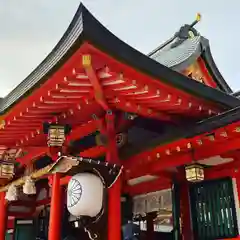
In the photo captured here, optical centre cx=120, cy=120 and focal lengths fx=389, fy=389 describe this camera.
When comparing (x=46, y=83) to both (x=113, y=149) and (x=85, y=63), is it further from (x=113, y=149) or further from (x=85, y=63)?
(x=113, y=149)

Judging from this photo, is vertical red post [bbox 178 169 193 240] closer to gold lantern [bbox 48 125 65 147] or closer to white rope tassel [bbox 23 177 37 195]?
gold lantern [bbox 48 125 65 147]

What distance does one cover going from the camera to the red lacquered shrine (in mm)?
4742

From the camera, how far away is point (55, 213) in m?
6.16

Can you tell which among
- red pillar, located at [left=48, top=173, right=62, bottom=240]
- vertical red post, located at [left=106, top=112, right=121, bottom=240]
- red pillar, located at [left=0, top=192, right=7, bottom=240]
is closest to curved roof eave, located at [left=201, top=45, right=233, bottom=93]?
vertical red post, located at [left=106, top=112, right=121, bottom=240]

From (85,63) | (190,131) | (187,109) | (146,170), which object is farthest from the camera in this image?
(146,170)

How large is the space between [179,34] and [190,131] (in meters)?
6.48

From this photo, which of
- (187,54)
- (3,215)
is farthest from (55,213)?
(187,54)

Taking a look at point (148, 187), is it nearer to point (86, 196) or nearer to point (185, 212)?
point (185, 212)

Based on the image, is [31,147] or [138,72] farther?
[31,147]

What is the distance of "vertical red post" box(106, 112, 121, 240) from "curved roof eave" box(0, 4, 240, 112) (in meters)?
1.19

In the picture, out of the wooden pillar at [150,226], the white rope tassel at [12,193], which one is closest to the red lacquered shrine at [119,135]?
the white rope tassel at [12,193]

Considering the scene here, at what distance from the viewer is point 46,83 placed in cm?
501

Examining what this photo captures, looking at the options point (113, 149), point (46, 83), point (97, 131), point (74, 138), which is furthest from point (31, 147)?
point (46, 83)

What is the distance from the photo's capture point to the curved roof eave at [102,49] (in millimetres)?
4223
